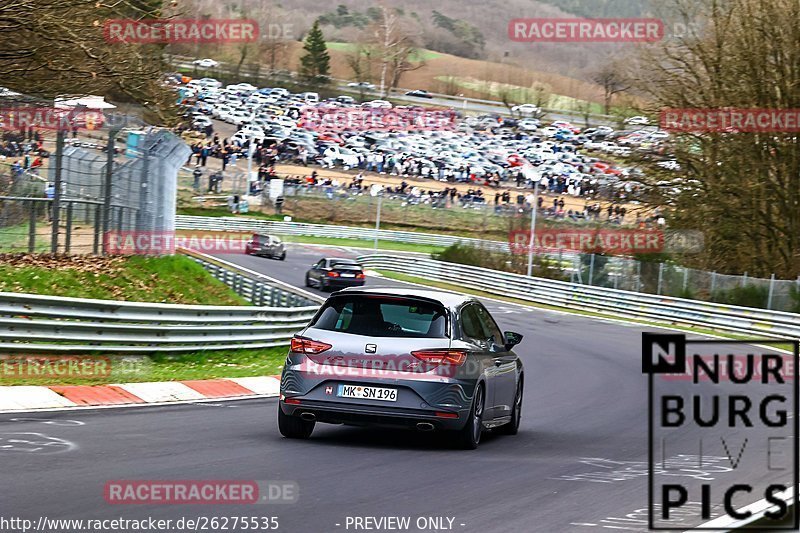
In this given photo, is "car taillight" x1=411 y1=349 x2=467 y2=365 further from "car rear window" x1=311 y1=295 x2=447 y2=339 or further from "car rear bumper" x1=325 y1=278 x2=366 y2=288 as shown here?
"car rear bumper" x1=325 y1=278 x2=366 y2=288

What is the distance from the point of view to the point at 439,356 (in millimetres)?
10969

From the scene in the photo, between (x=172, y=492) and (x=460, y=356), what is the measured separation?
373 cm

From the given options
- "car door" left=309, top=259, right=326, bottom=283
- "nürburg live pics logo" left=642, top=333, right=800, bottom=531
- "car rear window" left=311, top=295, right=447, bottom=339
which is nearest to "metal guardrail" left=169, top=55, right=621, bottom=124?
"car door" left=309, top=259, right=326, bottom=283

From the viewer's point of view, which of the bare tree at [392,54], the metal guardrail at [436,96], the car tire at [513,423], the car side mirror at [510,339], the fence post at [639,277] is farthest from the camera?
the bare tree at [392,54]

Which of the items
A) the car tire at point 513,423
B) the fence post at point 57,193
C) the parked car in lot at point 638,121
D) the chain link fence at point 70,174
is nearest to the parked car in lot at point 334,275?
the parked car in lot at point 638,121

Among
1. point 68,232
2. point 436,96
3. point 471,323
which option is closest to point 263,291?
point 68,232

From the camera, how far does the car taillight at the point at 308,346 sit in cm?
1107

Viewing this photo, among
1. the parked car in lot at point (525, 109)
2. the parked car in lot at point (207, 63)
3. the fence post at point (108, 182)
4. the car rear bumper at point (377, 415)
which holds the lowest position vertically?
the car rear bumper at point (377, 415)

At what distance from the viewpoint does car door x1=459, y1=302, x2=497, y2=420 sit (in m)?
11.5

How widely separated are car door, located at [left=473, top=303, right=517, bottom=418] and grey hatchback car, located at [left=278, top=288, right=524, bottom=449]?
56 cm

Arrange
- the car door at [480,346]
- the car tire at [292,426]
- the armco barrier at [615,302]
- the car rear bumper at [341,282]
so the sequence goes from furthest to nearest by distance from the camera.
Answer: the car rear bumper at [341,282], the armco barrier at [615,302], the car door at [480,346], the car tire at [292,426]

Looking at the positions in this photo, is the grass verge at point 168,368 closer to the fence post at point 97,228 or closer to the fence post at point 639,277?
the fence post at point 97,228

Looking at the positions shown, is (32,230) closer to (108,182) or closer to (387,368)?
(108,182)

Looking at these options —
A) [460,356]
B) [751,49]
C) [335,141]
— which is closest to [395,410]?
[460,356]
